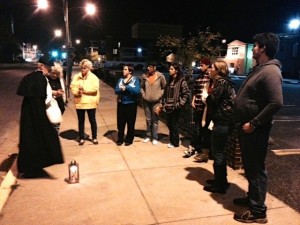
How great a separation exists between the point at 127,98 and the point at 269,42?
3735 millimetres

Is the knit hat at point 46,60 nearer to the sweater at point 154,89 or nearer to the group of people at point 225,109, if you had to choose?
the group of people at point 225,109

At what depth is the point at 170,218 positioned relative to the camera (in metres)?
3.77

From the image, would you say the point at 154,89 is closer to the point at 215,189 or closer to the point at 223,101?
the point at 223,101

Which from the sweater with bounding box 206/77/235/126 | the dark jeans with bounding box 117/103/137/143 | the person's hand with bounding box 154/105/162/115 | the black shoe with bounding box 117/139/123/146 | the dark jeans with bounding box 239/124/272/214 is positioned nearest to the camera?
the dark jeans with bounding box 239/124/272/214

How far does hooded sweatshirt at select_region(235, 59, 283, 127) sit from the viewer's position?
324 centimetres

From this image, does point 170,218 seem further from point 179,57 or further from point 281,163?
point 179,57

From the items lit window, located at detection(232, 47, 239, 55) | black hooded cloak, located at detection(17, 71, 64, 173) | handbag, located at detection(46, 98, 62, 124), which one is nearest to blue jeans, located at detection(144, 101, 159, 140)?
handbag, located at detection(46, 98, 62, 124)

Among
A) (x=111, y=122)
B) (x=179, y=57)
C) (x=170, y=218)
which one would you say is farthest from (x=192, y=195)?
(x=179, y=57)

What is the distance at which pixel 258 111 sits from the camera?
3.41 metres

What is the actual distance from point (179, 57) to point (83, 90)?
1369 centimetres

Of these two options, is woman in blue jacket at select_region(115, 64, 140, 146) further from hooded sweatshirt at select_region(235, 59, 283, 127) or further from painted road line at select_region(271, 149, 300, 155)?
hooded sweatshirt at select_region(235, 59, 283, 127)

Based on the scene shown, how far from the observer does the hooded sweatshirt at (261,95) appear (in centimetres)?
324

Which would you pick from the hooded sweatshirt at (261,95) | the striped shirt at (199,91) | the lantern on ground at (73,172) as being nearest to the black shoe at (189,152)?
the striped shirt at (199,91)

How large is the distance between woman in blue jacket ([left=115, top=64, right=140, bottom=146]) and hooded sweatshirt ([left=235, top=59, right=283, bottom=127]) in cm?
329
